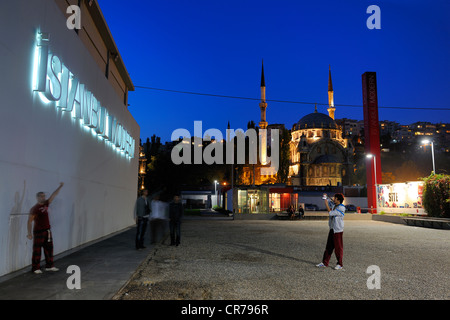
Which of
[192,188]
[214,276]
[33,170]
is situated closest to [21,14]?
[33,170]

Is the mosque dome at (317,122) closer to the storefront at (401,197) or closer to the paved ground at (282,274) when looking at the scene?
the storefront at (401,197)

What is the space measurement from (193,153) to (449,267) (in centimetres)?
6719

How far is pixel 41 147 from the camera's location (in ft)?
24.9

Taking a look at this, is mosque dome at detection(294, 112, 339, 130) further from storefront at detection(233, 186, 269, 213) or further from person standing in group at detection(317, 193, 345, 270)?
person standing in group at detection(317, 193, 345, 270)

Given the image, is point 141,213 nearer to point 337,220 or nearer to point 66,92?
point 66,92

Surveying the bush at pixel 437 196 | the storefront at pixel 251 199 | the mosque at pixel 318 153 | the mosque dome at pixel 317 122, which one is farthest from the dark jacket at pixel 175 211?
the mosque dome at pixel 317 122

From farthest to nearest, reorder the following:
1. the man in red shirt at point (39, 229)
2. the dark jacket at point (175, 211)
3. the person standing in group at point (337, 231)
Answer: the dark jacket at point (175, 211), the person standing in group at point (337, 231), the man in red shirt at point (39, 229)

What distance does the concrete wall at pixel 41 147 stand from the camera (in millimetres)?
6198

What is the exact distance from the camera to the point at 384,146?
112m

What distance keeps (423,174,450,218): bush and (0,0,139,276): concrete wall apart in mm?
21000

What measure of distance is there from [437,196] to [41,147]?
23.6 m

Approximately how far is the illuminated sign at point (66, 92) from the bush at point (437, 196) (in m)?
20.8

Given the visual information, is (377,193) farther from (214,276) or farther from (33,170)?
(33,170)

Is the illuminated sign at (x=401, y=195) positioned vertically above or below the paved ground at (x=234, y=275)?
above
